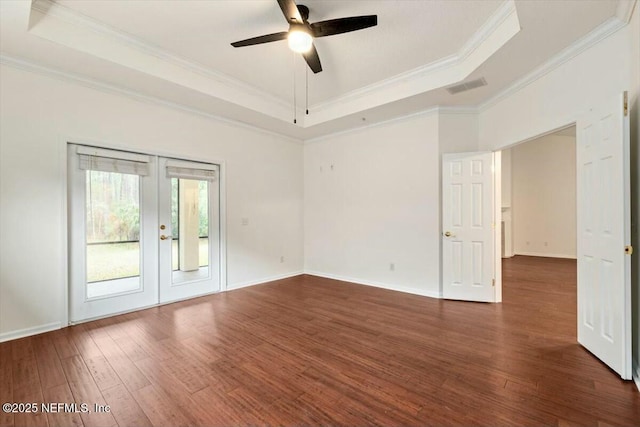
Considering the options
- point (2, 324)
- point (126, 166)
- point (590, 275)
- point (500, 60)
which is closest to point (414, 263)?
point (590, 275)

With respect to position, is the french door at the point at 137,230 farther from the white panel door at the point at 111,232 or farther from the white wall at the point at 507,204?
the white wall at the point at 507,204

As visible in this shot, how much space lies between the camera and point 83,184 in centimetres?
340

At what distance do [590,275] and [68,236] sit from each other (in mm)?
5524

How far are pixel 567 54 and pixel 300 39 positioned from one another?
2692 millimetres

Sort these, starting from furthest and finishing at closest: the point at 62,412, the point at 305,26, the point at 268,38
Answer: the point at 268,38 < the point at 305,26 < the point at 62,412

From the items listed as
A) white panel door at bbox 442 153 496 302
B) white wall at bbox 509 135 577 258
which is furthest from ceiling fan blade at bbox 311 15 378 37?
white wall at bbox 509 135 577 258

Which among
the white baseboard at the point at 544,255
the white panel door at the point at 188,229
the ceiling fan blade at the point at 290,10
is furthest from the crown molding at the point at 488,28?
the white baseboard at the point at 544,255

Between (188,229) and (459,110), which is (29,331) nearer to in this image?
(188,229)

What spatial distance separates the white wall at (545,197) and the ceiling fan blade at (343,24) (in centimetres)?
805

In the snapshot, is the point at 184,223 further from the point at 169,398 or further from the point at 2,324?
the point at 169,398

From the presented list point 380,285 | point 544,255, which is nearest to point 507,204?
point 544,255

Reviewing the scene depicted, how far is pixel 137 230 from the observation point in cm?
383

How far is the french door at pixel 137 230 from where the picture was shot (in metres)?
3.37

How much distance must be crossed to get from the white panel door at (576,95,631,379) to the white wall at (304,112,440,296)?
1.86 m
